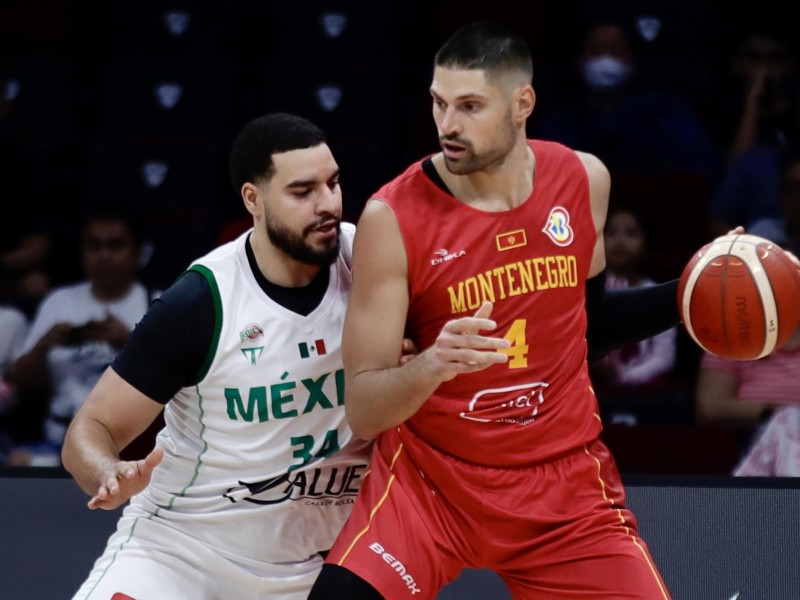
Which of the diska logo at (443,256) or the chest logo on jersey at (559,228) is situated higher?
the chest logo on jersey at (559,228)

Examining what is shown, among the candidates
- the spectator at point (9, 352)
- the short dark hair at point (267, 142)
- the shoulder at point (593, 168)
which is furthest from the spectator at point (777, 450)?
the spectator at point (9, 352)

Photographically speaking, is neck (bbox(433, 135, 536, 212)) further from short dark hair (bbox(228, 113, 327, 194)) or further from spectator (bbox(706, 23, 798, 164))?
spectator (bbox(706, 23, 798, 164))

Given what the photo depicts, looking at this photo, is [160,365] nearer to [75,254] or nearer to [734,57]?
[75,254]

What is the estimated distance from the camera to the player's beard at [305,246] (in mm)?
3637

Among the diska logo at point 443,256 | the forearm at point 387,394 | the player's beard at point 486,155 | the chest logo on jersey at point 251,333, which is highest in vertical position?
the player's beard at point 486,155

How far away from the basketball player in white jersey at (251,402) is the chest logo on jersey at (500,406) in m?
0.44

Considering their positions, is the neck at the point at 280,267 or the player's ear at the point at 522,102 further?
the neck at the point at 280,267

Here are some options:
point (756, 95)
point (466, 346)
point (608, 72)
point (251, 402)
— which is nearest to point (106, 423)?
point (251, 402)

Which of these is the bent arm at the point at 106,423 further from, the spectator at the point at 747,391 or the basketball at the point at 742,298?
the spectator at the point at 747,391

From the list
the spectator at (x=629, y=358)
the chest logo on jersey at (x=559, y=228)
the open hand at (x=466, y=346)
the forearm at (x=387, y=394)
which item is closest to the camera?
the open hand at (x=466, y=346)

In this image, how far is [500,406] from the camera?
11.2ft

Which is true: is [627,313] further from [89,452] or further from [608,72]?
[608,72]

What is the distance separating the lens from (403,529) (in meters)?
3.37

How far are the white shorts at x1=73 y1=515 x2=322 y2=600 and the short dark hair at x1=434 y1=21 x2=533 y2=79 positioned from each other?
135cm
